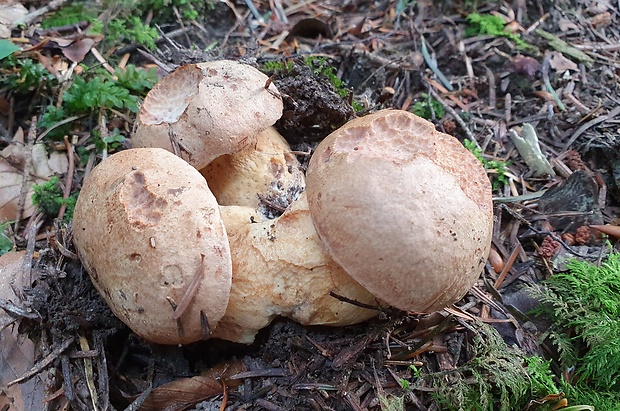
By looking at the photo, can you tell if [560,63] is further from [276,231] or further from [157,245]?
[157,245]

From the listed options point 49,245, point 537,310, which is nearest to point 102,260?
point 49,245

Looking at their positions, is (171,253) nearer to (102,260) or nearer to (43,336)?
(102,260)

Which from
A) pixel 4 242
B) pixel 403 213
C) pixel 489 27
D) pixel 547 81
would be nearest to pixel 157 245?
pixel 403 213

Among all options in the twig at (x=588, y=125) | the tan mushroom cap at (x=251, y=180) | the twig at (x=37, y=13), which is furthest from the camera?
the twig at (x=37, y=13)

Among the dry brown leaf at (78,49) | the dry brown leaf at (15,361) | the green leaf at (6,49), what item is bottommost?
the dry brown leaf at (15,361)

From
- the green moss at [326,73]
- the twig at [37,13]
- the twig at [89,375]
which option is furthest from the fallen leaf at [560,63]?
the twig at [37,13]

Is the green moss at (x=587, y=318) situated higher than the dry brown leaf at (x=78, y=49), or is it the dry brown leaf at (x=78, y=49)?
the dry brown leaf at (x=78, y=49)

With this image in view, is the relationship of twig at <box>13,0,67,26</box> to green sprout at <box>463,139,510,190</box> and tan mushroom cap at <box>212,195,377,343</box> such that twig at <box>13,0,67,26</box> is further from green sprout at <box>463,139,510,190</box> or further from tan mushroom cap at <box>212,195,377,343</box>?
green sprout at <box>463,139,510,190</box>

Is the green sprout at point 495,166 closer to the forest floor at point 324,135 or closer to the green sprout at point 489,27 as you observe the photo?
the forest floor at point 324,135
